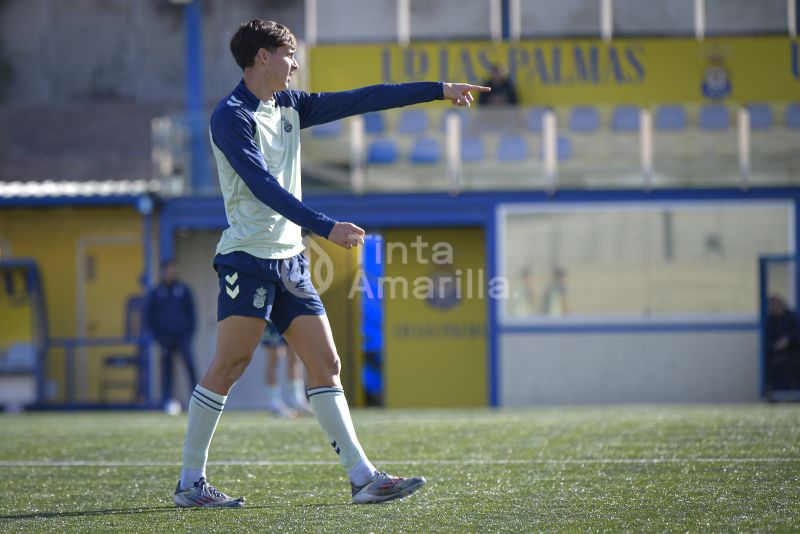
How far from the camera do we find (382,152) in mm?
18578

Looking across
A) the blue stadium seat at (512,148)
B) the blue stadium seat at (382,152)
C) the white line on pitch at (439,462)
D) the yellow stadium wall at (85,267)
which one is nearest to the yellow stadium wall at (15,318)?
the yellow stadium wall at (85,267)

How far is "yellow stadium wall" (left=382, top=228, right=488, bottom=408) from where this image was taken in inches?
812

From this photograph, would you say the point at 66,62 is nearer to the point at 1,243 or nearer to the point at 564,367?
the point at 1,243

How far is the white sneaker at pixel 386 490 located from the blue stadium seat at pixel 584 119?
42.5 ft

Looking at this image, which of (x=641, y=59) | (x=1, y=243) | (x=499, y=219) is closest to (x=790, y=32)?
(x=641, y=59)

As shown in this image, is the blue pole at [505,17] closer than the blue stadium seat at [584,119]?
No

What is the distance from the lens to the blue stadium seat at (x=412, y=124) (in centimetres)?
1830

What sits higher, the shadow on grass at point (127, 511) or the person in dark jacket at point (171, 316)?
the person in dark jacket at point (171, 316)

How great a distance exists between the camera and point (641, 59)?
856 inches

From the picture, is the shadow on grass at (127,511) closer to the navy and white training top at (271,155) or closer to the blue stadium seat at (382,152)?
the navy and white training top at (271,155)

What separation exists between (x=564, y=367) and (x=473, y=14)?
6804 mm

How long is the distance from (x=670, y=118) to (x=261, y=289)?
13553 mm

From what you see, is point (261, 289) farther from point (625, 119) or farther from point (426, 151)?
point (625, 119)

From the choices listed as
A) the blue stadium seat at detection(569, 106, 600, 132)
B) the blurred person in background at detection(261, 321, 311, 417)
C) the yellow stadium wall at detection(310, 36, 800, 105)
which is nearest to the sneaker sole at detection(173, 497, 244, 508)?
the blurred person in background at detection(261, 321, 311, 417)
